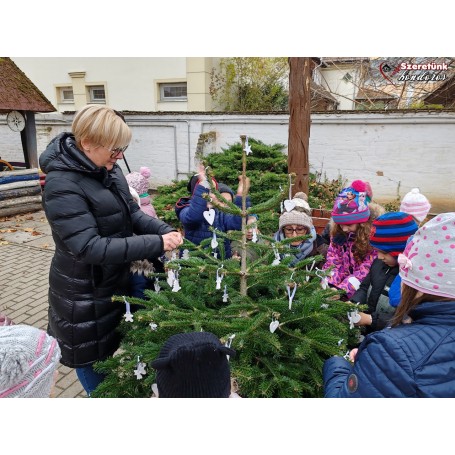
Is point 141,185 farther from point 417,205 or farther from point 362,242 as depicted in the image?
point 417,205

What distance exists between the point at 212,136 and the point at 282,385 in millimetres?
9299

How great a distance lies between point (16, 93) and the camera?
878 centimetres

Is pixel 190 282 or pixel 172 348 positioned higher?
pixel 172 348

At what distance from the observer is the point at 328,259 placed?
2.77m

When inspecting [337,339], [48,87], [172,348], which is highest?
[48,87]

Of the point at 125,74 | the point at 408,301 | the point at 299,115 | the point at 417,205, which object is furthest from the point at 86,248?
the point at 125,74

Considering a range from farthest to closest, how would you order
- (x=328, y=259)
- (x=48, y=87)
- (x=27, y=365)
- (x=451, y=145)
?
(x=48, y=87) < (x=451, y=145) < (x=328, y=259) < (x=27, y=365)

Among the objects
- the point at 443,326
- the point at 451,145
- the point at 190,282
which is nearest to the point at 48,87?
the point at 451,145

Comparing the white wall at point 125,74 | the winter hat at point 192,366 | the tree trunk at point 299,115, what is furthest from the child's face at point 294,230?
the white wall at point 125,74

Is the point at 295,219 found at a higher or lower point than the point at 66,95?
lower

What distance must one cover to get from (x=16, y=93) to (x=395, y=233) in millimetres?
9768

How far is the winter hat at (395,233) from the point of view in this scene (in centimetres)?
211

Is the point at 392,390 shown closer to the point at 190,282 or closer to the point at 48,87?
the point at 190,282

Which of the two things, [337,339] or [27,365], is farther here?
[337,339]
